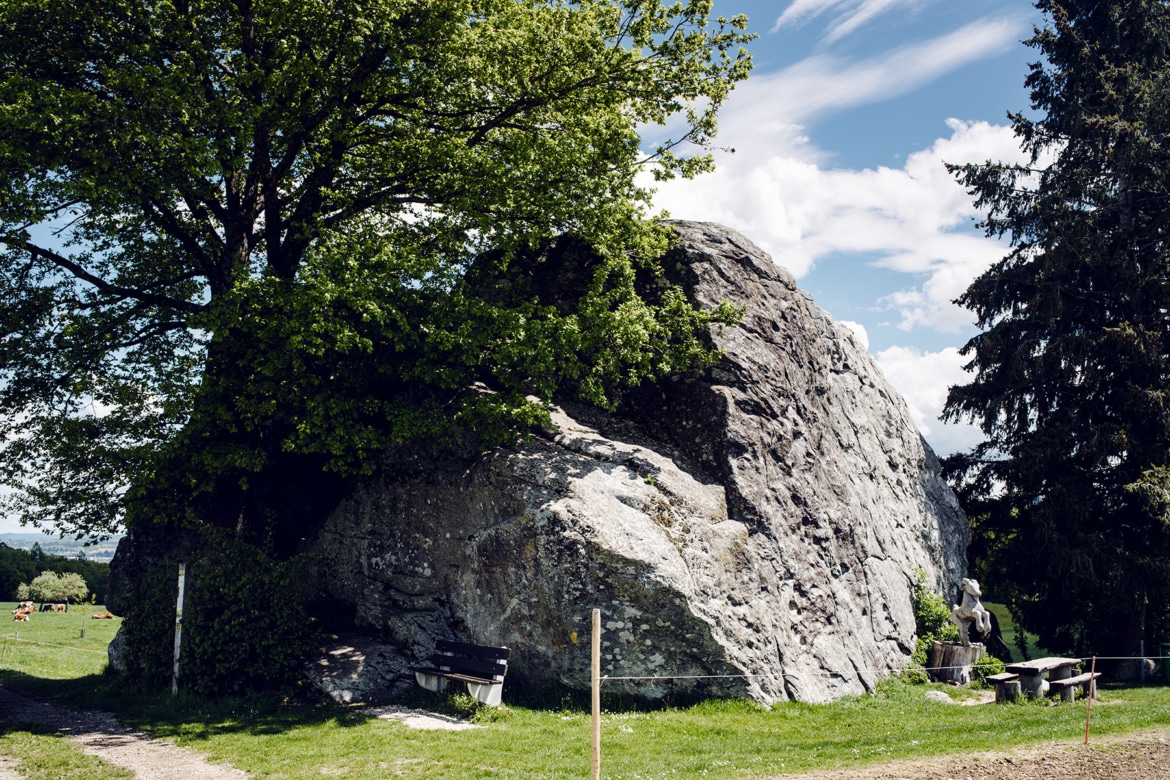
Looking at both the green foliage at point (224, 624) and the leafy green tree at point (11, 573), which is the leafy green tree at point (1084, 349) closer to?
the green foliage at point (224, 624)

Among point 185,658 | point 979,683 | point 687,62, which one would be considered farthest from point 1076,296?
point 185,658

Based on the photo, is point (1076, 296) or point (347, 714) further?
A: point (1076, 296)

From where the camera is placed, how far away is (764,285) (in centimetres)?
2012

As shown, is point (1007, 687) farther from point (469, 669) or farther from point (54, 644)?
point (54, 644)

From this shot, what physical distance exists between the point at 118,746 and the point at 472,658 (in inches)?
222

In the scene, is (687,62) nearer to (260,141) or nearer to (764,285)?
(764,285)

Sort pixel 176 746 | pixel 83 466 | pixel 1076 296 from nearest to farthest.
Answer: pixel 176 746 → pixel 83 466 → pixel 1076 296

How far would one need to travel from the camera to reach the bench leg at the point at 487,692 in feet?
45.5

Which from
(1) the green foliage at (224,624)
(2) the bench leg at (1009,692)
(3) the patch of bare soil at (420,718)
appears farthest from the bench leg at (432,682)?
(2) the bench leg at (1009,692)

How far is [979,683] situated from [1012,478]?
23.0ft

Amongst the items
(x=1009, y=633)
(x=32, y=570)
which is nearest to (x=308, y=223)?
(x=1009, y=633)

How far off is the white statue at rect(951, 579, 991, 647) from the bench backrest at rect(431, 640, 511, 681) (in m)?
11.5

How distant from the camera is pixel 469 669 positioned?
47.1 ft

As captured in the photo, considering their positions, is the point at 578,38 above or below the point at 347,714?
above
